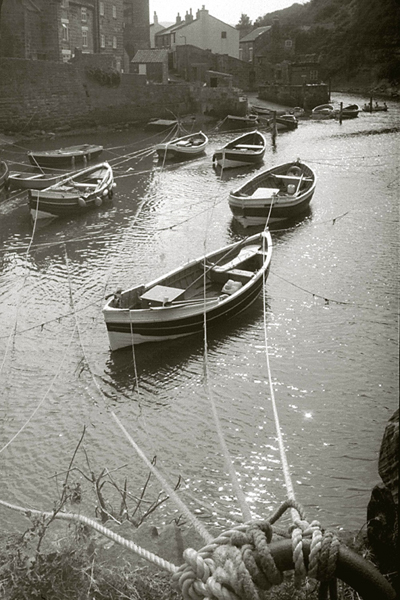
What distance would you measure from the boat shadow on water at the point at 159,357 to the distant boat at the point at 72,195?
11192mm

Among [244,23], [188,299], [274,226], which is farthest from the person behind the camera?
[244,23]

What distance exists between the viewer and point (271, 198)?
22625 mm

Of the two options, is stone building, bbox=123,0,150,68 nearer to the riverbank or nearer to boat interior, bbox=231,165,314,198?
boat interior, bbox=231,165,314,198

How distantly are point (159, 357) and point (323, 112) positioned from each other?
4623 centimetres

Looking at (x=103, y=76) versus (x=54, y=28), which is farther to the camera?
(x=54, y=28)

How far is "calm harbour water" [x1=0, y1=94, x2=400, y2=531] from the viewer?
9.82 meters

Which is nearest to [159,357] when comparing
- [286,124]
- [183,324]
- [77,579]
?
[183,324]

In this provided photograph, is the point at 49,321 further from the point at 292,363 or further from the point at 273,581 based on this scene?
the point at 273,581

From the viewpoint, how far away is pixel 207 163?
35.6m

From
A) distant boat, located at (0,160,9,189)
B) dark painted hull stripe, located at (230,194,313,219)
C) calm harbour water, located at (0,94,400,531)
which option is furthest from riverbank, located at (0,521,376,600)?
distant boat, located at (0,160,9,189)

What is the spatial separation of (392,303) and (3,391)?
9.16 m

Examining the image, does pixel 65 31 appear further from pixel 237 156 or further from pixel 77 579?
pixel 77 579

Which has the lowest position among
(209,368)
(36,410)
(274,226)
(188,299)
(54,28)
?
(36,410)

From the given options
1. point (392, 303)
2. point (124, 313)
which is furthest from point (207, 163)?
point (124, 313)
